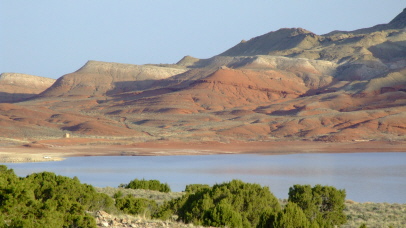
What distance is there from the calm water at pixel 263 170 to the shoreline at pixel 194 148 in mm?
4511

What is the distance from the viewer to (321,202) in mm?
18594

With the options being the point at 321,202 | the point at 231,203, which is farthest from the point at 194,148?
the point at 231,203

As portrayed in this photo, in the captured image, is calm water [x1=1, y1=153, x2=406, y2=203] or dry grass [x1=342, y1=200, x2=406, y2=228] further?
calm water [x1=1, y1=153, x2=406, y2=203]

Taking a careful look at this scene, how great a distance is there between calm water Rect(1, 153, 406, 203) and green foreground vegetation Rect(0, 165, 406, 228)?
1011 centimetres

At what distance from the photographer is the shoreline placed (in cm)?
6432

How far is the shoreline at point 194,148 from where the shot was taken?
211 ft

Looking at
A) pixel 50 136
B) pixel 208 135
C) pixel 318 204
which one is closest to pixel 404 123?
pixel 208 135

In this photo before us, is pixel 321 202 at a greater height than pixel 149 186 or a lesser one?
greater

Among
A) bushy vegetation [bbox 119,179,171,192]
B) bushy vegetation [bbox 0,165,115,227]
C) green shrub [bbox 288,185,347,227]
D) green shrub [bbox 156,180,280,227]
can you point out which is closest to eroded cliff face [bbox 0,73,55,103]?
bushy vegetation [bbox 119,179,171,192]

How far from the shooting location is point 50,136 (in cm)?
8275

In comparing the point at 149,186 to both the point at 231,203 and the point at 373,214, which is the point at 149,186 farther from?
the point at 231,203

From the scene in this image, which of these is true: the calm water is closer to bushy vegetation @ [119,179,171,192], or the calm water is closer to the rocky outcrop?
bushy vegetation @ [119,179,171,192]

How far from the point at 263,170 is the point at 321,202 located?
26.4m

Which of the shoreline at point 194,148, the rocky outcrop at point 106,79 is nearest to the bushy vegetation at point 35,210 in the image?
the shoreline at point 194,148
